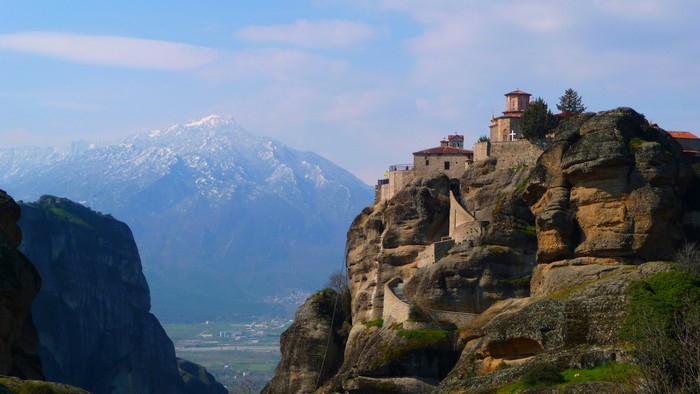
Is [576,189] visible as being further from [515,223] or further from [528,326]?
[528,326]

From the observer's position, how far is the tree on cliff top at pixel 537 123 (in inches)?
4190

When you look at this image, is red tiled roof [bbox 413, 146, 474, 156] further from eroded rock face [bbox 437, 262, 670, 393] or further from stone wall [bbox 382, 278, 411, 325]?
eroded rock face [bbox 437, 262, 670, 393]

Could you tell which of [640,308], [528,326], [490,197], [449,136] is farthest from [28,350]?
[449,136]

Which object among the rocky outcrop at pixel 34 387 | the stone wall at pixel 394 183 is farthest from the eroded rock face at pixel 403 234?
the rocky outcrop at pixel 34 387

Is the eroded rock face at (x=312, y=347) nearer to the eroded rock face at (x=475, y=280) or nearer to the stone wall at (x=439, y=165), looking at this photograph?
the stone wall at (x=439, y=165)

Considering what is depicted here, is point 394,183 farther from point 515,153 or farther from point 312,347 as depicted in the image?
point 312,347

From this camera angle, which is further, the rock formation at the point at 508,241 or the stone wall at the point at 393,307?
the stone wall at the point at 393,307

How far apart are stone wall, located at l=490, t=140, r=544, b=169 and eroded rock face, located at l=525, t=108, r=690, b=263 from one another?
56.8ft

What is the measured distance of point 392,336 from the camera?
325 ft

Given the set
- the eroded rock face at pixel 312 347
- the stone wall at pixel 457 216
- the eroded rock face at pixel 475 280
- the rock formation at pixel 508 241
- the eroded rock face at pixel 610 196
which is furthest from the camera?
the eroded rock face at pixel 312 347

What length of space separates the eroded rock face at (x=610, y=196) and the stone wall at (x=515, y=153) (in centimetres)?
1732

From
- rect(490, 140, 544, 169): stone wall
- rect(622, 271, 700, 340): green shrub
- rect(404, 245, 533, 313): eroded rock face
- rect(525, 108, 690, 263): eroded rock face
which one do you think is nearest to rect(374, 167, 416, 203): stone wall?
rect(490, 140, 544, 169): stone wall

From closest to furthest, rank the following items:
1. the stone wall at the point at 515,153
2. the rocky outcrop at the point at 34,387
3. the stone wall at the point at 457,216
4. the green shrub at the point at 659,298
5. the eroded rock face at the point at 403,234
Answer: the green shrub at the point at 659,298
the rocky outcrop at the point at 34,387
the stone wall at the point at 457,216
the stone wall at the point at 515,153
the eroded rock face at the point at 403,234

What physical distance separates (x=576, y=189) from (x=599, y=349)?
37140 millimetres
